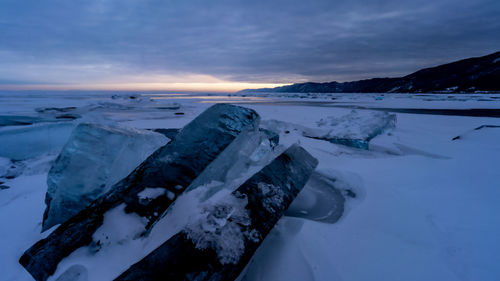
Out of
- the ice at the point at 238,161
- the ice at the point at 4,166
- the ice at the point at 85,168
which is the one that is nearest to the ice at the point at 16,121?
the ice at the point at 4,166

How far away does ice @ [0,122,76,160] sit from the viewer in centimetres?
361

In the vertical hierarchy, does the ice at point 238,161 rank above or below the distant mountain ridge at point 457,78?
below

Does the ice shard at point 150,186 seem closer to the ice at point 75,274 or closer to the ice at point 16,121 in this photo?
the ice at point 75,274

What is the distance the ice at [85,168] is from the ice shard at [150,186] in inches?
9.9

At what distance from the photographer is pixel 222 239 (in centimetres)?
102

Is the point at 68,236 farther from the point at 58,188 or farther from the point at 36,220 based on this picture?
the point at 36,220

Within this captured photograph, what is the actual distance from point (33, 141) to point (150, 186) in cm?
443

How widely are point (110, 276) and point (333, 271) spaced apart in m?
1.17

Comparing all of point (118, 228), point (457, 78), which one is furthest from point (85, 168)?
point (457, 78)

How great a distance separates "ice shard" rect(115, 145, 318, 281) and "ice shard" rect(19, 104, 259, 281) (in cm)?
37

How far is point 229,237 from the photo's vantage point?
1033 millimetres

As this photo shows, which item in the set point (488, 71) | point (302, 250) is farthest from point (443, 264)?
point (488, 71)

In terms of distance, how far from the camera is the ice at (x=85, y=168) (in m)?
1.56

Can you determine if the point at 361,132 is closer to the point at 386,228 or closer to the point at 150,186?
the point at 386,228
